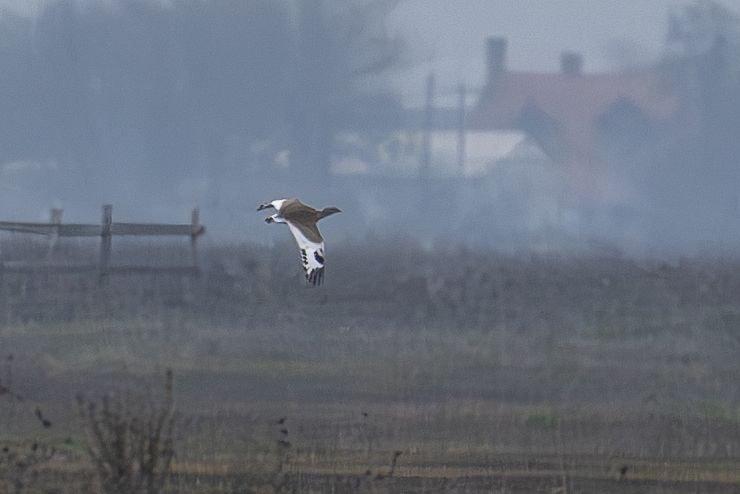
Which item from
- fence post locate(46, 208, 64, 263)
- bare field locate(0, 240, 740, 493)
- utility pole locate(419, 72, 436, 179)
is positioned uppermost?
utility pole locate(419, 72, 436, 179)

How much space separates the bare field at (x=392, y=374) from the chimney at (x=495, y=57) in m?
24.3

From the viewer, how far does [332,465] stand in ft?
53.8

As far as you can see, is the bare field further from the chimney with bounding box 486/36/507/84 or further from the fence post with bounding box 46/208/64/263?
the chimney with bounding box 486/36/507/84

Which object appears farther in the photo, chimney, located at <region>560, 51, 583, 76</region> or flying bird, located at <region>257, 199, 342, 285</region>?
chimney, located at <region>560, 51, 583, 76</region>

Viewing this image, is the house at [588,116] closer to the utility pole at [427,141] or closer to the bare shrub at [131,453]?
the utility pole at [427,141]

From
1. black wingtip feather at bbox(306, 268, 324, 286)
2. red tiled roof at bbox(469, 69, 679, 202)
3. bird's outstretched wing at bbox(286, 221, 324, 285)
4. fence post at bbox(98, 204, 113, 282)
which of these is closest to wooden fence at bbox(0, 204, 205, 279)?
fence post at bbox(98, 204, 113, 282)

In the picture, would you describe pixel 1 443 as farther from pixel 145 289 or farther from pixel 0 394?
pixel 145 289

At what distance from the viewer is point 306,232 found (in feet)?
46.6

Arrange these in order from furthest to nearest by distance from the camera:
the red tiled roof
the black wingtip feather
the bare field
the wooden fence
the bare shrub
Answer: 1. the red tiled roof
2. the wooden fence
3. the bare field
4. the black wingtip feather
5. the bare shrub

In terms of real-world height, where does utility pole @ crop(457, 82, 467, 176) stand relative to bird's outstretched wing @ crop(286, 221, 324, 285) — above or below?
above

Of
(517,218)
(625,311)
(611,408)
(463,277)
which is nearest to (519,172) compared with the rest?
(517,218)

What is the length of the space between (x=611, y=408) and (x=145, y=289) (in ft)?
44.1

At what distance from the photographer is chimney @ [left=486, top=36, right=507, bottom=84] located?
208ft

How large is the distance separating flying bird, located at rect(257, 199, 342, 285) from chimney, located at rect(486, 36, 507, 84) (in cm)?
4875
